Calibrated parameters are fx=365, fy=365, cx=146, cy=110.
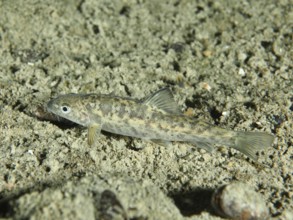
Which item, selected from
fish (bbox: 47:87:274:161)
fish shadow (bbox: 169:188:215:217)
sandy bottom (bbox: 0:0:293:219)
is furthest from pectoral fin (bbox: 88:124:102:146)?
fish shadow (bbox: 169:188:215:217)

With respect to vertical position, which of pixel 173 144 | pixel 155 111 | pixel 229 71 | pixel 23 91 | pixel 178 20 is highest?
pixel 178 20

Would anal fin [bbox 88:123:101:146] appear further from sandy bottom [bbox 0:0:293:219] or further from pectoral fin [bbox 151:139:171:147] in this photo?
pectoral fin [bbox 151:139:171:147]

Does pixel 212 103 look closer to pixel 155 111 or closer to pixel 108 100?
pixel 155 111

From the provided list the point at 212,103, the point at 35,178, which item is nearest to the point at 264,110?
the point at 212,103

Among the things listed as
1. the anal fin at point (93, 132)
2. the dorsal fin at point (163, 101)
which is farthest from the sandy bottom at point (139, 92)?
the dorsal fin at point (163, 101)

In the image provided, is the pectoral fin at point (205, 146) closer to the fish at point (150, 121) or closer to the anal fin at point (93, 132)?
the fish at point (150, 121)

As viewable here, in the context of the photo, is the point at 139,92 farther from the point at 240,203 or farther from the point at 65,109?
the point at 240,203
